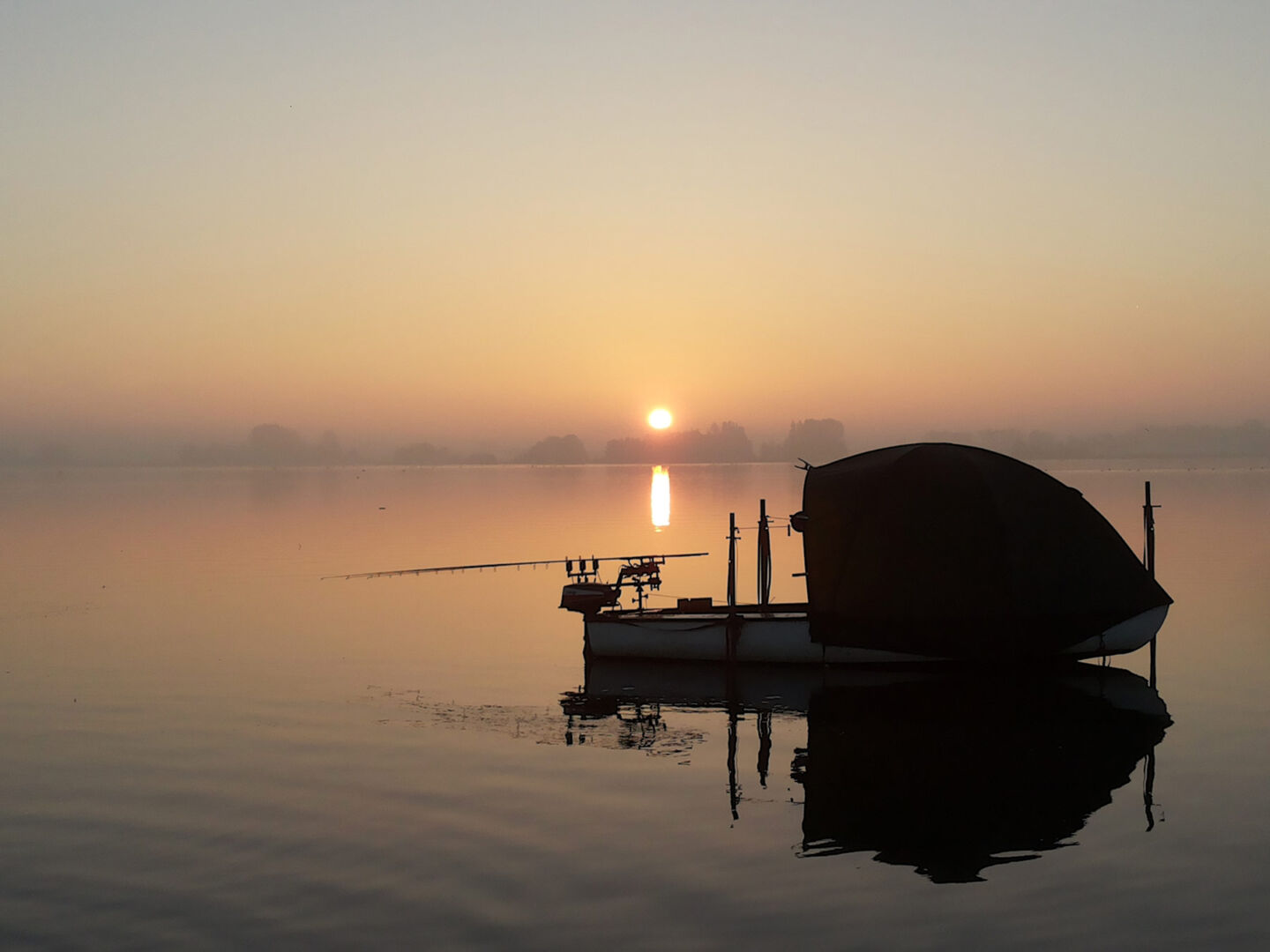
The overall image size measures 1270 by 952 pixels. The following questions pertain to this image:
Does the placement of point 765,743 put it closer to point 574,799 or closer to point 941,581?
point 574,799

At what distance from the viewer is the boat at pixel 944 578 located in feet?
114

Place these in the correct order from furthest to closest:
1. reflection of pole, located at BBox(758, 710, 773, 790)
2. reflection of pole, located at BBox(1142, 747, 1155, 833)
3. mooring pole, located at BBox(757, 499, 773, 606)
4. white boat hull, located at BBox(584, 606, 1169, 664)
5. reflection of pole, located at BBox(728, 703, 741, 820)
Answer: mooring pole, located at BBox(757, 499, 773, 606) < white boat hull, located at BBox(584, 606, 1169, 664) < reflection of pole, located at BBox(758, 710, 773, 790) < reflection of pole, located at BBox(728, 703, 741, 820) < reflection of pole, located at BBox(1142, 747, 1155, 833)

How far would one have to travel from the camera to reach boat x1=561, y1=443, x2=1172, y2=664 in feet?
114

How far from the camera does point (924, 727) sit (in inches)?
1185

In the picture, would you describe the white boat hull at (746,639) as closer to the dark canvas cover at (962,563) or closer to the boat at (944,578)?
the boat at (944,578)

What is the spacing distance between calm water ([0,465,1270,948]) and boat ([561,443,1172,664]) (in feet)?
4.91

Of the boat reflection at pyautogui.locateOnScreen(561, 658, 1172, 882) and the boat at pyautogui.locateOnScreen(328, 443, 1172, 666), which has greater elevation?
the boat at pyautogui.locateOnScreen(328, 443, 1172, 666)

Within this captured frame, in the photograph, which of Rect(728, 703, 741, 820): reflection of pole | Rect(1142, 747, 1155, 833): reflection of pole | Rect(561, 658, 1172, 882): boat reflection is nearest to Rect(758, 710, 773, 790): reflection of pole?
Rect(561, 658, 1172, 882): boat reflection

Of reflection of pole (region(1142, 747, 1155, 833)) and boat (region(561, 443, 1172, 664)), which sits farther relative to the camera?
boat (region(561, 443, 1172, 664))

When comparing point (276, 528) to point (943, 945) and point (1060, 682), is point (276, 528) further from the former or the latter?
point (943, 945)

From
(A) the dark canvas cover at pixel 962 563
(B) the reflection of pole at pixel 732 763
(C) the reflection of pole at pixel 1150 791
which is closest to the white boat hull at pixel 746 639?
(A) the dark canvas cover at pixel 962 563

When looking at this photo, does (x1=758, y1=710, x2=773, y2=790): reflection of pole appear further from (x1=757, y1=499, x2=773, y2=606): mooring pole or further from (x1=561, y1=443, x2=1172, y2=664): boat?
(x1=757, y1=499, x2=773, y2=606): mooring pole

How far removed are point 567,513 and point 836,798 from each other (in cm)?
11846

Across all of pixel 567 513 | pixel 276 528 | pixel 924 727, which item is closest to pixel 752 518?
pixel 567 513
